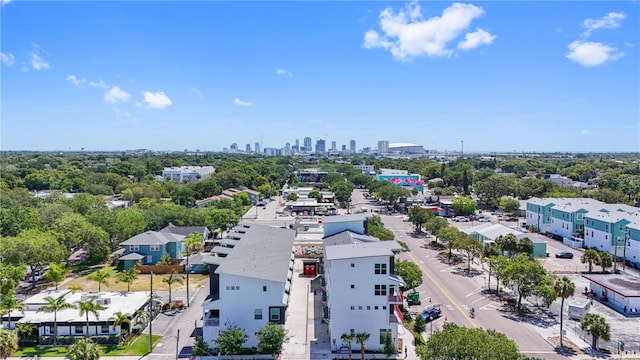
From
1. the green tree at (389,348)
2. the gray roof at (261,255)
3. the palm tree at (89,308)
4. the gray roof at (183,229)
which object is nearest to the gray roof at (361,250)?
the gray roof at (261,255)

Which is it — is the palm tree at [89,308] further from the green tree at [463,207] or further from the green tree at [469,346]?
the green tree at [463,207]

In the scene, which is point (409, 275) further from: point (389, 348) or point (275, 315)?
point (275, 315)

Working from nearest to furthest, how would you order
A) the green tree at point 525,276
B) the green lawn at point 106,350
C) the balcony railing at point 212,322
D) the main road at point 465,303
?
the green lawn at point 106,350 → the balcony railing at point 212,322 → the main road at point 465,303 → the green tree at point 525,276

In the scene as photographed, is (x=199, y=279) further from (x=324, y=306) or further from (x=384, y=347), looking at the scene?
(x=384, y=347)

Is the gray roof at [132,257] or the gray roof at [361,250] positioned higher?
the gray roof at [361,250]

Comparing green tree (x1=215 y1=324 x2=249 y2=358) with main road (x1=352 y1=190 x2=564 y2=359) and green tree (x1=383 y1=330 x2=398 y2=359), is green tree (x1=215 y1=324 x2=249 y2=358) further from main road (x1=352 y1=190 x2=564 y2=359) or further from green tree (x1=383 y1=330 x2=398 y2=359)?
main road (x1=352 y1=190 x2=564 y2=359)

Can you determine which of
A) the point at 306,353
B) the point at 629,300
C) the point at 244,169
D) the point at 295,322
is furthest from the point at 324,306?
the point at 244,169

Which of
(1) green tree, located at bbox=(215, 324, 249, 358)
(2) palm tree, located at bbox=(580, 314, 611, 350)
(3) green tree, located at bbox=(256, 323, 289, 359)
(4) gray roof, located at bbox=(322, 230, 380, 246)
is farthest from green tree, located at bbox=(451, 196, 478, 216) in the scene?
(1) green tree, located at bbox=(215, 324, 249, 358)
